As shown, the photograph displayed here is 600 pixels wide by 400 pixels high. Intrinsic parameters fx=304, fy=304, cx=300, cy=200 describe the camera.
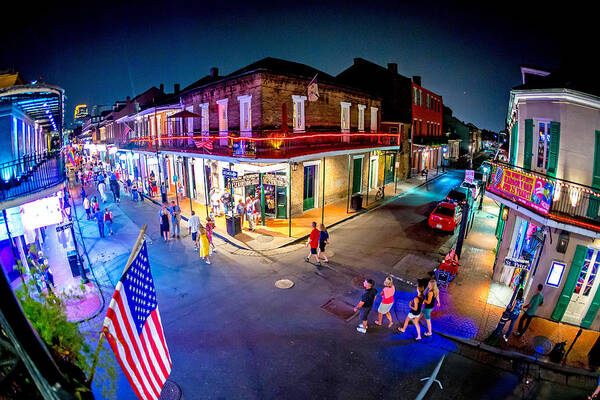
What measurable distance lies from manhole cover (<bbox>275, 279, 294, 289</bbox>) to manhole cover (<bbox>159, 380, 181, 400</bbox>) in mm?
4437

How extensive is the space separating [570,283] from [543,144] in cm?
434

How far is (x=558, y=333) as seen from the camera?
8.18 metres

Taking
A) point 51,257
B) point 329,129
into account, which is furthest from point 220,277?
point 329,129

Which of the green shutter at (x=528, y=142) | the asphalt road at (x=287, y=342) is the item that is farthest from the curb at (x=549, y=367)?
the green shutter at (x=528, y=142)

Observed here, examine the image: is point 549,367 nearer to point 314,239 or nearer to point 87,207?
point 314,239

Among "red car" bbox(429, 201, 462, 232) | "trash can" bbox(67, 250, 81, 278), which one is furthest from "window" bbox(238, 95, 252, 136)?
"red car" bbox(429, 201, 462, 232)

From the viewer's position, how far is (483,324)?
27.7ft

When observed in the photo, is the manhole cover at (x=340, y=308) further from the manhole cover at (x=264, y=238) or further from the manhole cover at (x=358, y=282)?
the manhole cover at (x=264, y=238)

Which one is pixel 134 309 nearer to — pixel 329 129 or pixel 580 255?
pixel 580 255

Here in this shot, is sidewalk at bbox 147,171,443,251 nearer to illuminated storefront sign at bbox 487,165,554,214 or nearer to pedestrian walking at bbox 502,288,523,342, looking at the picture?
illuminated storefront sign at bbox 487,165,554,214

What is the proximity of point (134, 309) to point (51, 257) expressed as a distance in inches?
499

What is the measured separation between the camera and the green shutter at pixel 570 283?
26.8 feet

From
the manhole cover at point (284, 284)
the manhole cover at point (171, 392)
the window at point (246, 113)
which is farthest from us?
the window at point (246, 113)

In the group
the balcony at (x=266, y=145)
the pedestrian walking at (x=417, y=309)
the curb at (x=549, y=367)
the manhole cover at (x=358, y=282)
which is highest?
the balcony at (x=266, y=145)
